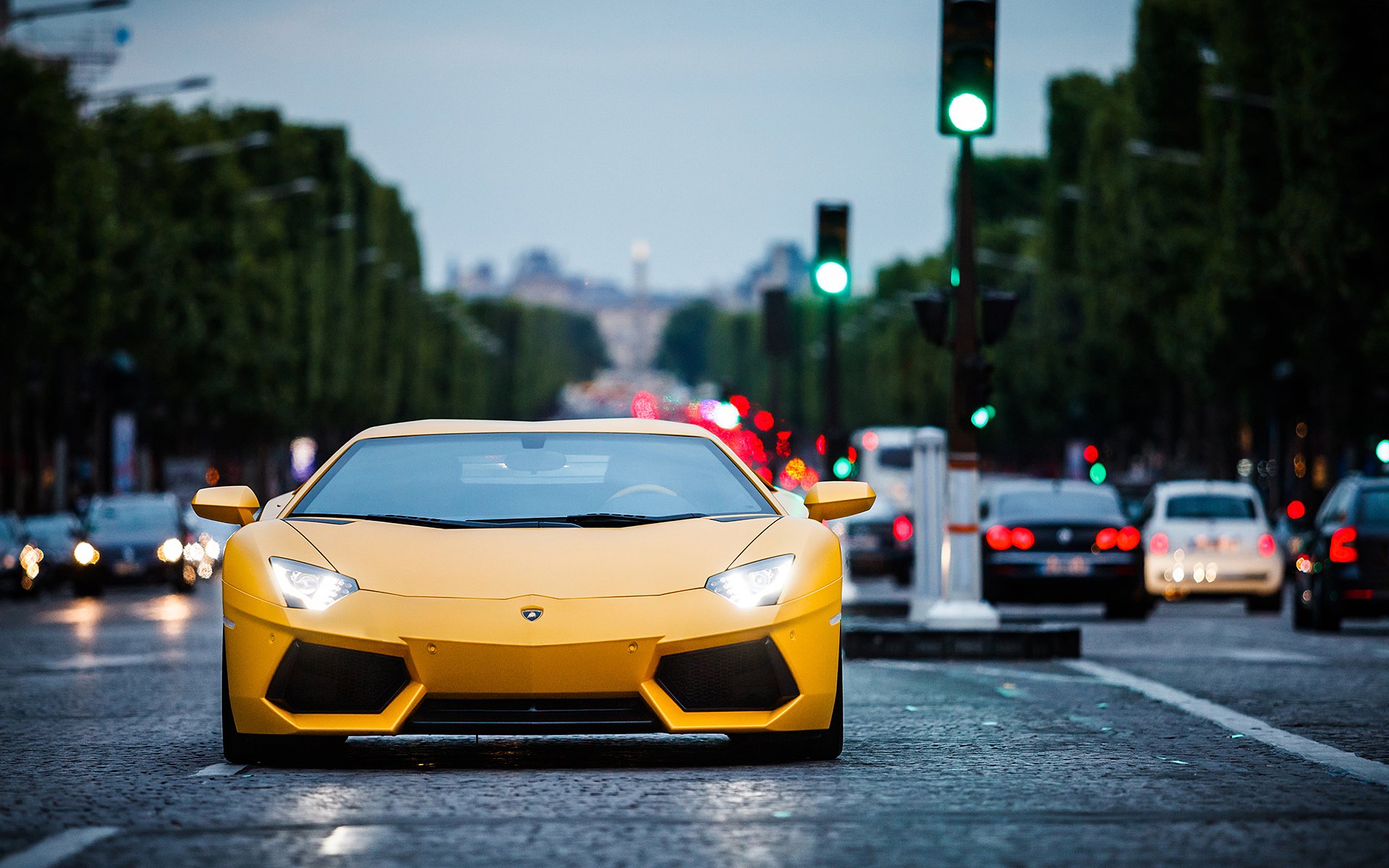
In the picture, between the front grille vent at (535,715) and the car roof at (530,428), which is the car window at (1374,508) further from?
the front grille vent at (535,715)

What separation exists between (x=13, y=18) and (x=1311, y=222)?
2122cm

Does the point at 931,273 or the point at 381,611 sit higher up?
the point at 931,273

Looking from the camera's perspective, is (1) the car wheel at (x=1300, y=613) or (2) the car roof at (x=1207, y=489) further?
(2) the car roof at (x=1207, y=489)

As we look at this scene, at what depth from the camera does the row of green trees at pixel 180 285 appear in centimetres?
4350

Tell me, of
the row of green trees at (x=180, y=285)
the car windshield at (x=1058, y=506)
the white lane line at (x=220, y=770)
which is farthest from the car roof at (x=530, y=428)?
the row of green trees at (x=180, y=285)

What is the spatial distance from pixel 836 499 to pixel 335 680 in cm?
227

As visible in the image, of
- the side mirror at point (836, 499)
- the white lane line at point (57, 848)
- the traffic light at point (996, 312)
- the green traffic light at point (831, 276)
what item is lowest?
the white lane line at point (57, 848)

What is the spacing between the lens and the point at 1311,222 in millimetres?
39969

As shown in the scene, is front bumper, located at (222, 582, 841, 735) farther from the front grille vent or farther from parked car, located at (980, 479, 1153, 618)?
parked car, located at (980, 479, 1153, 618)

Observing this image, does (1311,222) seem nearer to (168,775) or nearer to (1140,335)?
(1140,335)

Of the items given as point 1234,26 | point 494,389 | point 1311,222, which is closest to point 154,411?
point 1234,26

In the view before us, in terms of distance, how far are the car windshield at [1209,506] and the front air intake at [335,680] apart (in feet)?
74.5

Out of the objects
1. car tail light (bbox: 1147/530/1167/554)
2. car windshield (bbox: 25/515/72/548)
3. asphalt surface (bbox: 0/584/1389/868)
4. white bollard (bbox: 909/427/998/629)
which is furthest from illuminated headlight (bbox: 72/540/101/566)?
asphalt surface (bbox: 0/584/1389/868)

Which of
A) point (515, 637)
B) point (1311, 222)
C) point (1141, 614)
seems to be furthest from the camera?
point (1311, 222)
